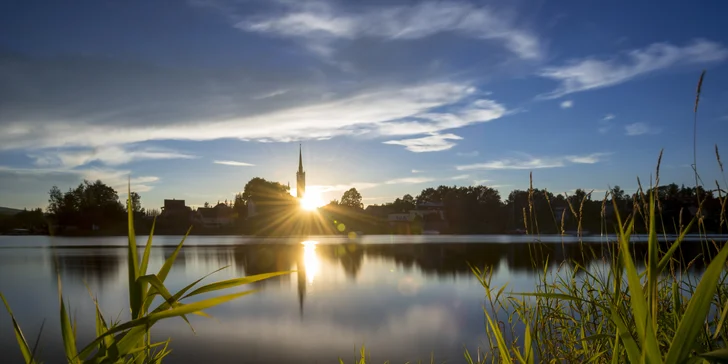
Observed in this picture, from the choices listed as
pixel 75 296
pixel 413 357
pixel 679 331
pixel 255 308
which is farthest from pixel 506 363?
pixel 75 296

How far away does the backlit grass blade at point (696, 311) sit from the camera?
3.63ft

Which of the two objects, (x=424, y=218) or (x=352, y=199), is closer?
(x=424, y=218)

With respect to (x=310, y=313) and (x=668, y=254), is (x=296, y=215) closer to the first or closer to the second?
(x=310, y=313)

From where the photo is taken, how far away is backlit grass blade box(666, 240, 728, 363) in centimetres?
111

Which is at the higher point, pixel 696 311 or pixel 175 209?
pixel 175 209

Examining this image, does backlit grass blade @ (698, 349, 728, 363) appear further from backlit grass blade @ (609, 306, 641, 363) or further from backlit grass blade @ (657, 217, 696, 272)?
backlit grass blade @ (657, 217, 696, 272)

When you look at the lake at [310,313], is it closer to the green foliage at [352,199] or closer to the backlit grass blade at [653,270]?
the backlit grass blade at [653,270]

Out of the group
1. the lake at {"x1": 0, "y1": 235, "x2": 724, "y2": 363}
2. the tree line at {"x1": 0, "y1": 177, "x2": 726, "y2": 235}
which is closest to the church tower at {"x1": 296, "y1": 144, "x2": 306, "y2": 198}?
the tree line at {"x1": 0, "y1": 177, "x2": 726, "y2": 235}

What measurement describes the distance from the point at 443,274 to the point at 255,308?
13.0 m

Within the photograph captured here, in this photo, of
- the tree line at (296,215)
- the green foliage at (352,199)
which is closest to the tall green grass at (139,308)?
the tree line at (296,215)

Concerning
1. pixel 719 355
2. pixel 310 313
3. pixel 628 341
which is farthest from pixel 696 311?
pixel 310 313

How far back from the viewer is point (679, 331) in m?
1.17

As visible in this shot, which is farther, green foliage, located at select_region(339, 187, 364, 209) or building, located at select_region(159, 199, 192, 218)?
green foliage, located at select_region(339, 187, 364, 209)

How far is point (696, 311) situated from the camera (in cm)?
114
